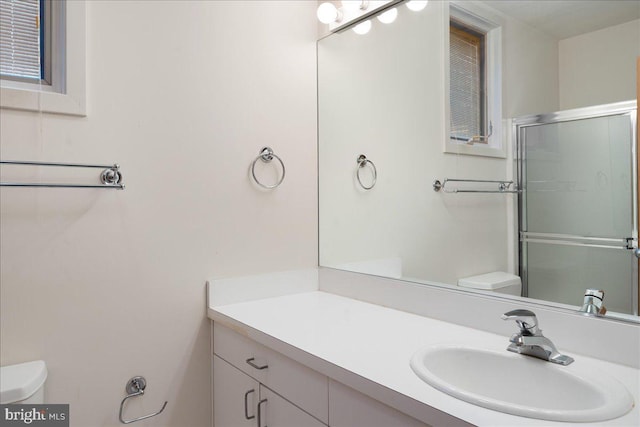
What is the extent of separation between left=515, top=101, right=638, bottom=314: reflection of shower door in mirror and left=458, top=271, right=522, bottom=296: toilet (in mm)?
31

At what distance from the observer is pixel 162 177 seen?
4.82 ft

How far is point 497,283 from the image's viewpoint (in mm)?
1281

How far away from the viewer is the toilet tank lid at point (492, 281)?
126 cm

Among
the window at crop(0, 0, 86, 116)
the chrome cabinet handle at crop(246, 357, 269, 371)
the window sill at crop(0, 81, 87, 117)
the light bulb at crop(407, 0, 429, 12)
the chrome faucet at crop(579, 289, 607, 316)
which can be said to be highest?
the light bulb at crop(407, 0, 429, 12)

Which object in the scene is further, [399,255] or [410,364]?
[399,255]

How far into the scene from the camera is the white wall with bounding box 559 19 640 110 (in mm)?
1057

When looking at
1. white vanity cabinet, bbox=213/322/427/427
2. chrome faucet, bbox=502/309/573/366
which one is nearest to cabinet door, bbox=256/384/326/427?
white vanity cabinet, bbox=213/322/427/427

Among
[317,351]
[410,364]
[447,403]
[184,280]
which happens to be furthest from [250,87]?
[447,403]

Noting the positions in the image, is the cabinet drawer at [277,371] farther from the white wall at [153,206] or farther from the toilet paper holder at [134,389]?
the toilet paper holder at [134,389]

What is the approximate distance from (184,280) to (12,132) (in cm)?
70

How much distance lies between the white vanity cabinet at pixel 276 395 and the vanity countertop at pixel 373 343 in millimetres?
38

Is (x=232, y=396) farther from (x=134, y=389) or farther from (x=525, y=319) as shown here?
(x=525, y=319)

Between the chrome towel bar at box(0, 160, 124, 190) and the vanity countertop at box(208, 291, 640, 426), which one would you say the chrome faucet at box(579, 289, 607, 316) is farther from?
the chrome towel bar at box(0, 160, 124, 190)

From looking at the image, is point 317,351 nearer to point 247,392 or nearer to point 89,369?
point 247,392
